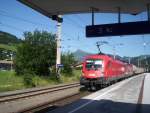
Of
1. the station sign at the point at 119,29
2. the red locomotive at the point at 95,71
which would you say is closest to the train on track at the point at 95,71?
the red locomotive at the point at 95,71

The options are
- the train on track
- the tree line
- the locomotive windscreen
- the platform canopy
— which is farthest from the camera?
the tree line

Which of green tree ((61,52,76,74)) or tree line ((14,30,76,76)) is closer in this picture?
tree line ((14,30,76,76))

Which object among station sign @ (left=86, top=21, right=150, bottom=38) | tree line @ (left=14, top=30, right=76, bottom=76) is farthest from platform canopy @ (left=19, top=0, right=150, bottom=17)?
tree line @ (left=14, top=30, right=76, bottom=76)

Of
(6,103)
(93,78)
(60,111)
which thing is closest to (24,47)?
(93,78)

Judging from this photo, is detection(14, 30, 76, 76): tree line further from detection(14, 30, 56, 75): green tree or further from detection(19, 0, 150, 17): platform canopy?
detection(19, 0, 150, 17): platform canopy

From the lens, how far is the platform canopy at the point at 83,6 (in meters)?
16.1

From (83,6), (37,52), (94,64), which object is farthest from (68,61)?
(83,6)

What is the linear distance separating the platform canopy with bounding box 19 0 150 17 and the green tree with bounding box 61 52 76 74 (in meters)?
34.1

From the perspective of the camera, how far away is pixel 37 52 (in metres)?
47.7

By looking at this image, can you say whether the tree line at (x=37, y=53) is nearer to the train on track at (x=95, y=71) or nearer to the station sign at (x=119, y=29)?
the train on track at (x=95, y=71)

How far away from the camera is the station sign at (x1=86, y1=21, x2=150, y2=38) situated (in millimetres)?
16078

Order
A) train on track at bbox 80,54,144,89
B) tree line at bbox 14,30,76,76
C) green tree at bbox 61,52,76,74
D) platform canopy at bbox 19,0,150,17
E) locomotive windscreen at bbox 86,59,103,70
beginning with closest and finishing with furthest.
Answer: platform canopy at bbox 19,0,150,17, train on track at bbox 80,54,144,89, locomotive windscreen at bbox 86,59,103,70, tree line at bbox 14,30,76,76, green tree at bbox 61,52,76,74

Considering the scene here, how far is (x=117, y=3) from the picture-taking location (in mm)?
16422

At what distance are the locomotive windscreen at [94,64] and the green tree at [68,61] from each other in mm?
24345
